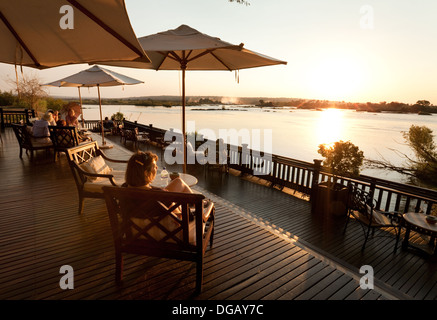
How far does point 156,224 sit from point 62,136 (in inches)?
233

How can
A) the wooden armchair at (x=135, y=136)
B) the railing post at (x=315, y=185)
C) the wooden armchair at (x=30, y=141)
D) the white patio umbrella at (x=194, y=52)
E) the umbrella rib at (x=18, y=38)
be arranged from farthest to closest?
the wooden armchair at (x=135, y=136), the wooden armchair at (x=30, y=141), the railing post at (x=315, y=185), the white patio umbrella at (x=194, y=52), the umbrella rib at (x=18, y=38)

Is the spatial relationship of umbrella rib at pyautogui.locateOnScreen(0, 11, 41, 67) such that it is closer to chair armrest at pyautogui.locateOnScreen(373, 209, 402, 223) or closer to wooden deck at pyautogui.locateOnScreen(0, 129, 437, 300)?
wooden deck at pyautogui.locateOnScreen(0, 129, 437, 300)

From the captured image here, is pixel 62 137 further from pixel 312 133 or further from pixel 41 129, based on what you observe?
pixel 312 133

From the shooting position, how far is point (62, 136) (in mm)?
6406

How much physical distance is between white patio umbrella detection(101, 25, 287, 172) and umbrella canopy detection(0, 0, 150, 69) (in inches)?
24.4

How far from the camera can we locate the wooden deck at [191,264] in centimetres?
225

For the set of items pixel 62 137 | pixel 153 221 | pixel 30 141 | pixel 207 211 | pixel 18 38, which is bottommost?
pixel 207 211

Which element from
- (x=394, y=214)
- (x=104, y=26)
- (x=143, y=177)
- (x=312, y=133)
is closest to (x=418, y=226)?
(x=394, y=214)

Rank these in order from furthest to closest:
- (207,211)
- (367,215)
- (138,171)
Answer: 1. (367,215)
2. (207,211)
3. (138,171)

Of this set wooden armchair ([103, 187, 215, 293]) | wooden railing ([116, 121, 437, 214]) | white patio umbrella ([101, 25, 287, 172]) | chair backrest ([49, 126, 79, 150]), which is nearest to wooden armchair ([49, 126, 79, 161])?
chair backrest ([49, 126, 79, 150])

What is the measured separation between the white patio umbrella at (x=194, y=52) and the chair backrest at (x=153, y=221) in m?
1.83

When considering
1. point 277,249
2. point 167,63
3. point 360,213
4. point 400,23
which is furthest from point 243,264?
point 400,23

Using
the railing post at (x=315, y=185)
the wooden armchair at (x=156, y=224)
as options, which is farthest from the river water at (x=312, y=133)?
the wooden armchair at (x=156, y=224)

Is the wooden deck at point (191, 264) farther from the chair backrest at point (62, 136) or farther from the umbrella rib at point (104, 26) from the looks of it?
the umbrella rib at point (104, 26)
